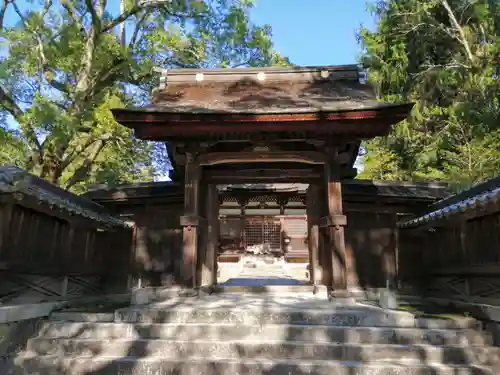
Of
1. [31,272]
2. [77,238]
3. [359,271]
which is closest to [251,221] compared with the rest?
[359,271]

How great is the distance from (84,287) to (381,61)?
64.6ft

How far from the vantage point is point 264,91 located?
379 inches

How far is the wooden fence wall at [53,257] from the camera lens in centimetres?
601

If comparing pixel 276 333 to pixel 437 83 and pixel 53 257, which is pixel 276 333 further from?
pixel 437 83

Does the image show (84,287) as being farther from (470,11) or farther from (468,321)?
(470,11)

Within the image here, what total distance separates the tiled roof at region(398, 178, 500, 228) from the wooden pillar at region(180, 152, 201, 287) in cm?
512

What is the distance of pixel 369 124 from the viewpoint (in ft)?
25.1

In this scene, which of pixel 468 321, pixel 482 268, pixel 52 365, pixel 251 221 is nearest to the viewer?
pixel 52 365

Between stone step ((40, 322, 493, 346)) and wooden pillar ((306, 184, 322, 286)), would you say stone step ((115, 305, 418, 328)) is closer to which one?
stone step ((40, 322, 493, 346))

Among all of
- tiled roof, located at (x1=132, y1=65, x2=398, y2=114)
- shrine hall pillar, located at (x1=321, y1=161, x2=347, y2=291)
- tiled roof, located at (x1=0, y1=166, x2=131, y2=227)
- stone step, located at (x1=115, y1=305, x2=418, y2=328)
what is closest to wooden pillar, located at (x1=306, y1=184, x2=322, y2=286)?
shrine hall pillar, located at (x1=321, y1=161, x2=347, y2=291)

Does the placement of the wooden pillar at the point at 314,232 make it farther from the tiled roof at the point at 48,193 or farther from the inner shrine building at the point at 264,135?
the tiled roof at the point at 48,193

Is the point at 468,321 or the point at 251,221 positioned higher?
the point at 251,221

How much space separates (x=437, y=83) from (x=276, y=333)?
19777mm

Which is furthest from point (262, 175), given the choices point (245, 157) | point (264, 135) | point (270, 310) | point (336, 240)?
point (270, 310)
